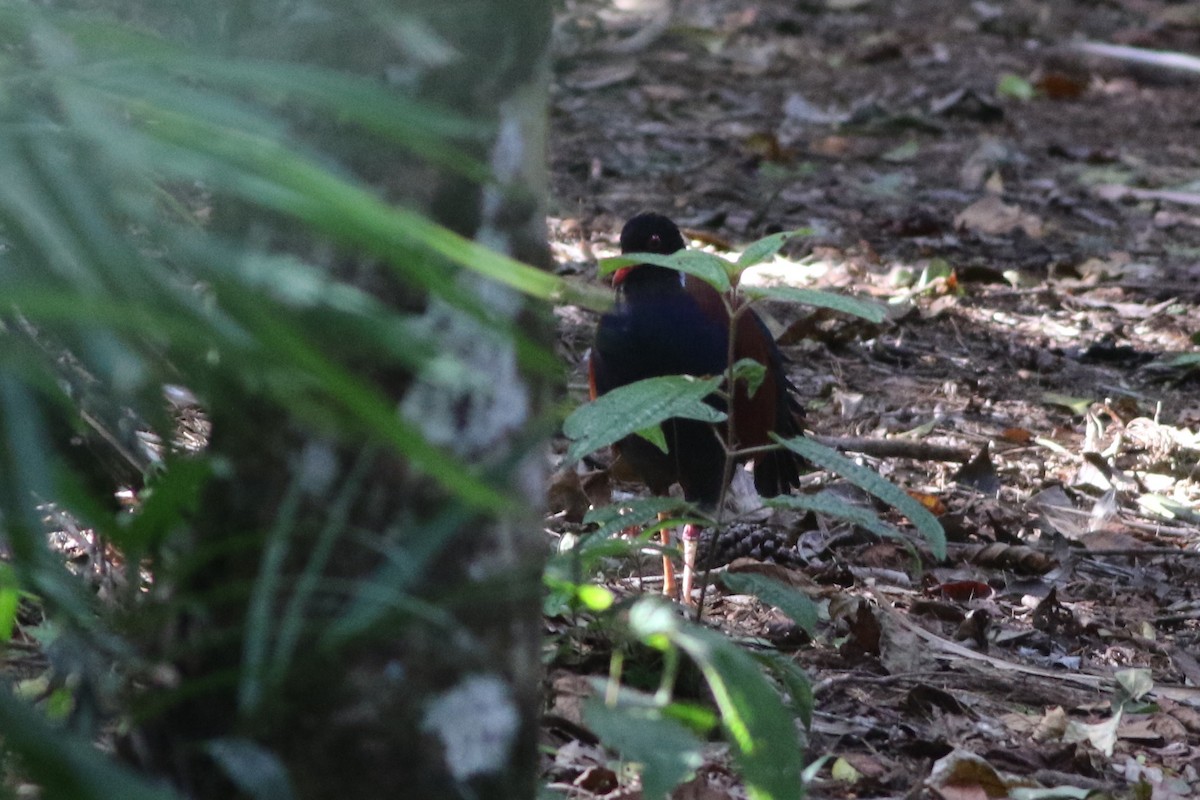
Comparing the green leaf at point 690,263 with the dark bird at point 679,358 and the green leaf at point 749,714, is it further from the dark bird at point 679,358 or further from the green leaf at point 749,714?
the dark bird at point 679,358

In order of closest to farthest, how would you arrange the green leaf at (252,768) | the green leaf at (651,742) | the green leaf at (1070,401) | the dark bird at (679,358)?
1. the green leaf at (252,768)
2. the green leaf at (651,742)
3. the dark bird at (679,358)
4. the green leaf at (1070,401)

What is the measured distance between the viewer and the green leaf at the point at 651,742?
3.85 feet

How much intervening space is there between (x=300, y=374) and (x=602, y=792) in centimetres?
121

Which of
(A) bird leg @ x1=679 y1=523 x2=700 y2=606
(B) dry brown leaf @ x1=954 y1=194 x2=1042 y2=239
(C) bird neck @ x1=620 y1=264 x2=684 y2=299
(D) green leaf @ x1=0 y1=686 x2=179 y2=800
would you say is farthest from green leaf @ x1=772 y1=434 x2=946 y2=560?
(B) dry brown leaf @ x1=954 y1=194 x2=1042 y2=239

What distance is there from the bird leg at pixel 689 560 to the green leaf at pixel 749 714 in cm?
146

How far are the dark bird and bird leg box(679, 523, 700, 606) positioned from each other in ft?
0.04

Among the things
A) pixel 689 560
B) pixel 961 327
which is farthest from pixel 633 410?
pixel 961 327

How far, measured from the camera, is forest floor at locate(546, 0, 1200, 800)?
249 centimetres

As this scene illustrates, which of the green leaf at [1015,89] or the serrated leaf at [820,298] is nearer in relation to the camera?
the serrated leaf at [820,298]

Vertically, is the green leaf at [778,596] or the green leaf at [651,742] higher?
the green leaf at [651,742]

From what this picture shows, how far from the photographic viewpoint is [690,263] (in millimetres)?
2100

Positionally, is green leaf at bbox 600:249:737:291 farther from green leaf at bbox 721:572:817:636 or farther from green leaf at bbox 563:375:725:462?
green leaf at bbox 721:572:817:636

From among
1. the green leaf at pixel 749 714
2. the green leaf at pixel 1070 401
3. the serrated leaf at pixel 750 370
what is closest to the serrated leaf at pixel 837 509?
the serrated leaf at pixel 750 370

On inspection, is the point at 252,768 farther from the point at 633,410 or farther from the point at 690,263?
the point at 690,263
